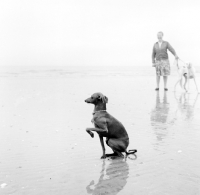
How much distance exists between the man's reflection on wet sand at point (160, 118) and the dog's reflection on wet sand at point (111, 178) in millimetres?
1516

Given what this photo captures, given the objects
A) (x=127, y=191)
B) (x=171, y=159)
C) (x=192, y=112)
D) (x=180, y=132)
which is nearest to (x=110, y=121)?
(x=171, y=159)

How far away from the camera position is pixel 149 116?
26.3 ft

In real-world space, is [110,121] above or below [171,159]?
above

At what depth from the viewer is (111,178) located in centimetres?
392

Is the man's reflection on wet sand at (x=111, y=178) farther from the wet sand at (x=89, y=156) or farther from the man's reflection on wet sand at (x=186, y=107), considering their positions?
the man's reflection on wet sand at (x=186, y=107)

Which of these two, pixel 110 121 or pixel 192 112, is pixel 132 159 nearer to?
pixel 110 121

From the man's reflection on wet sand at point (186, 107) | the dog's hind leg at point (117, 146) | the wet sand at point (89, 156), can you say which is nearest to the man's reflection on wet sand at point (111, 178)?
the wet sand at point (89, 156)

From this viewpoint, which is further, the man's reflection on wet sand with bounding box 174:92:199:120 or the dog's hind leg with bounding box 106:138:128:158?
the man's reflection on wet sand with bounding box 174:92:199:120

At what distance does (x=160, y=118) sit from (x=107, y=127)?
3.36m

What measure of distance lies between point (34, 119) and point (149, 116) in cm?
284

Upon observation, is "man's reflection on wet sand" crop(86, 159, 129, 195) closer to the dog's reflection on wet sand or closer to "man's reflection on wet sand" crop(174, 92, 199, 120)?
the dog's reflection on wet sand

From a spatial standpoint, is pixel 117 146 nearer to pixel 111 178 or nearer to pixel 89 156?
pixel 89 156

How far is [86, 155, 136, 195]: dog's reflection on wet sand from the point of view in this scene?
355 cm

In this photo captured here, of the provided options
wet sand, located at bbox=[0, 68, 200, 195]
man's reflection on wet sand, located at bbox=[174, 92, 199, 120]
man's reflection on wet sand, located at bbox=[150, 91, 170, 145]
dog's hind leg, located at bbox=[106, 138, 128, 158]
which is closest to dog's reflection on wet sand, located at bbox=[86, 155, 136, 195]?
wet sand, located at bbox=[0, 68, 200, 195]
